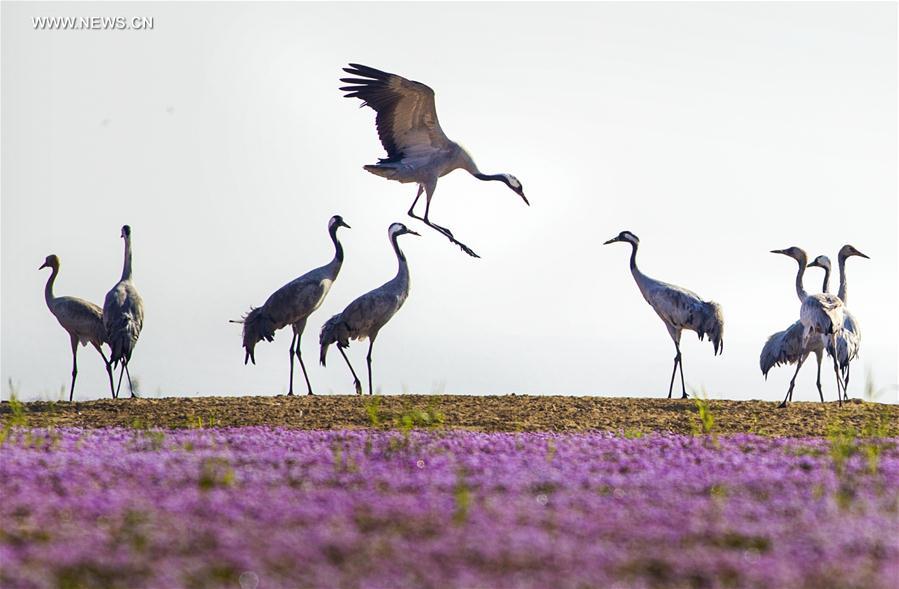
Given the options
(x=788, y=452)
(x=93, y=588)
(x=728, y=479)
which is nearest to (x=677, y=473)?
(x=728, y=479)

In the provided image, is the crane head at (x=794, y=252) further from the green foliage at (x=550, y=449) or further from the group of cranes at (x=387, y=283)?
the green foliage at (x=550, y=449)

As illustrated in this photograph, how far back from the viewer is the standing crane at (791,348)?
1864 centimetres

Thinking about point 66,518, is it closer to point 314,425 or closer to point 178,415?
point 314,425

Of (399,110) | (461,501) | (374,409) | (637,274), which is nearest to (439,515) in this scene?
(461,501)

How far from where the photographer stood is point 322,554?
5.45m

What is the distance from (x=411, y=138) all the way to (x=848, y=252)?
354 inches

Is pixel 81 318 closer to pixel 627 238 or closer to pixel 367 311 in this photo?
pixel 367 311

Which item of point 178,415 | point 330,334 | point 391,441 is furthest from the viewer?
point 330,334

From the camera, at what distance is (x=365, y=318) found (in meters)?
17.5

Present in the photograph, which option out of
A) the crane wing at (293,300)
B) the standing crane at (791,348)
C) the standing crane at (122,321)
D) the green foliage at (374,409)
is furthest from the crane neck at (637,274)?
the standing crane at (122,321)

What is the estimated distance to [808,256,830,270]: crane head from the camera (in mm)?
20359

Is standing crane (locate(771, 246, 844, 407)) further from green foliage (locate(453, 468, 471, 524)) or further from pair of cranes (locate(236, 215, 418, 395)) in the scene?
green foliage (locate(453, 468, 471, 524))

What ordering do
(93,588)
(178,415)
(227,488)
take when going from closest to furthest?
(93,588)
(227,488)
(178,415)

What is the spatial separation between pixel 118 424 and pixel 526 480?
6.29 meters
